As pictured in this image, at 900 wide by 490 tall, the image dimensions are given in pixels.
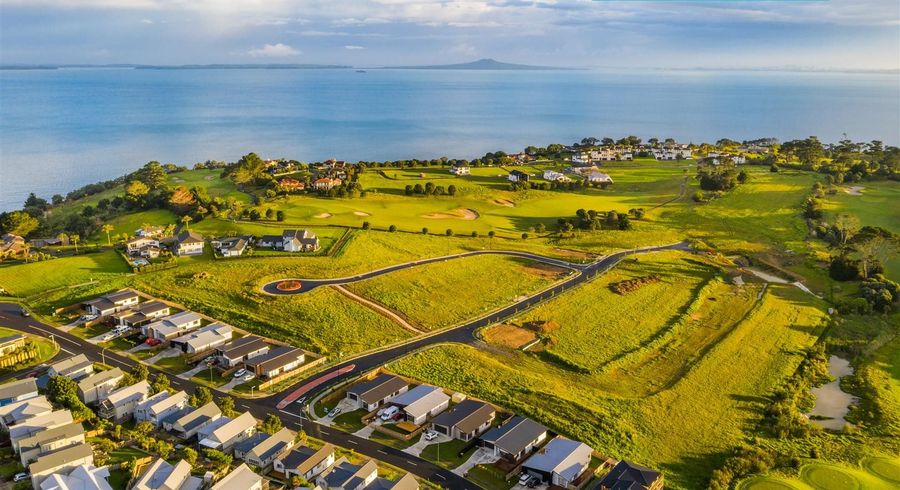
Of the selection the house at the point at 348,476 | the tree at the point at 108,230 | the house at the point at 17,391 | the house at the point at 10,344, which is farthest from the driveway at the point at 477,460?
the tree at the point at 108,230

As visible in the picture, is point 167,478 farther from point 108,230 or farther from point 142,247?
point 108,230

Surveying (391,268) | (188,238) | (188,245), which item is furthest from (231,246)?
(391,268)

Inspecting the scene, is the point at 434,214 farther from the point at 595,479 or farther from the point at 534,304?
the point at 595,479

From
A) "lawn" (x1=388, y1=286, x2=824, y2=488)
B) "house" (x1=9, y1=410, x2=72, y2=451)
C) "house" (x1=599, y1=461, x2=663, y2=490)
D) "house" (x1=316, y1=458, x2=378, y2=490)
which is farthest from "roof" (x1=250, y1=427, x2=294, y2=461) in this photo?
"house" (x1=599, y1=461, x2=663, y2=490)

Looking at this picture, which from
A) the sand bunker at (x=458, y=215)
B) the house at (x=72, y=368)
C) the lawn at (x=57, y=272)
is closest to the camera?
the house at (x=72, y=368)

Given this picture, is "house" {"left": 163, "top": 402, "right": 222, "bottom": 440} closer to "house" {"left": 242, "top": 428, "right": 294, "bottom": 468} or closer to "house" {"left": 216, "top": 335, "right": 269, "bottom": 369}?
"house" {"left": 242, "top": 428, "right": 294, "bottom": 468}

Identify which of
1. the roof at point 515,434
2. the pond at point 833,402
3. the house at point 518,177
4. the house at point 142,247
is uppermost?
the house at point 518,177

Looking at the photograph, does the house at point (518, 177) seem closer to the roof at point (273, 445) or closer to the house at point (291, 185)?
the house at point (291, 185)
